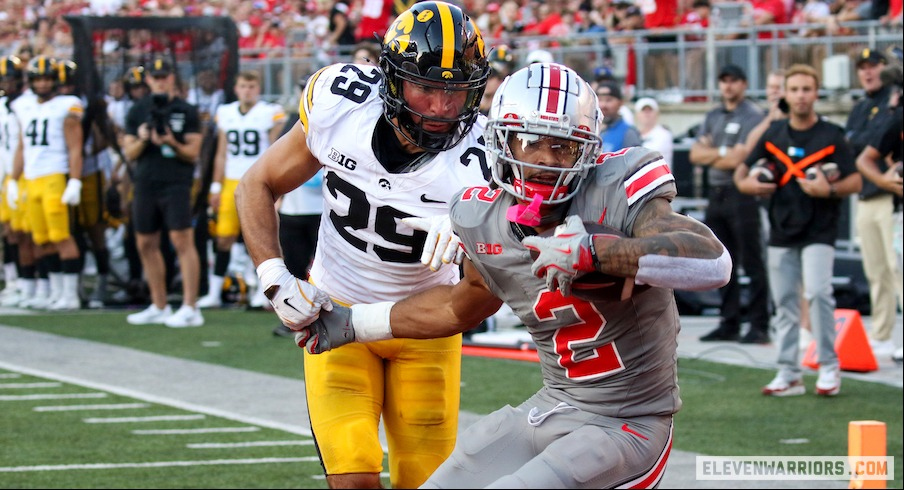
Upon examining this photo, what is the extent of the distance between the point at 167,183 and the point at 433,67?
23.2ft

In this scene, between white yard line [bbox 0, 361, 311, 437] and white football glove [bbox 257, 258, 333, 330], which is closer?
white football glove [bbox 257, 258, 333, 330]

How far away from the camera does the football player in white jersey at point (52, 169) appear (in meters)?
11.9

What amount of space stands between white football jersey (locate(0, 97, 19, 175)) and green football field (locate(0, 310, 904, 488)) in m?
4.08

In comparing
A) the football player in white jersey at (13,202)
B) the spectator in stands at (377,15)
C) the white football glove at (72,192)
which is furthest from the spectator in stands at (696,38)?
the football player in white jersey at (13,202)

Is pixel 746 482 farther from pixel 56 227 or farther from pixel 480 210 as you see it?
pixel 56 227

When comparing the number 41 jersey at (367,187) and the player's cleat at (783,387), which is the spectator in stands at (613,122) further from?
the number 41 jersey at (367,187)

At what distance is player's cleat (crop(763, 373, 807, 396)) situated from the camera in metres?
8.18

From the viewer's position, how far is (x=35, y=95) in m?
12.2

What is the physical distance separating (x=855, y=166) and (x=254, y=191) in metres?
4.87

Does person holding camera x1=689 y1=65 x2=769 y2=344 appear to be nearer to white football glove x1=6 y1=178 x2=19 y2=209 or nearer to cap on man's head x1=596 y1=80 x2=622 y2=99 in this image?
cap on man's head x1=596 y1=80 x2=622 y2=99

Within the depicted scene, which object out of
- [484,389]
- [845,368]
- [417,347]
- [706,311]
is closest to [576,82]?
[417,347]

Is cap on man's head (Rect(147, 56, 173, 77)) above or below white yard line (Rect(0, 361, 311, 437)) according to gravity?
above

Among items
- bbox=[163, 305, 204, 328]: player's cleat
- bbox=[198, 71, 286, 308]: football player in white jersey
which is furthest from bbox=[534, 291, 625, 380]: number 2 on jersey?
bbox=[198, 71, 286, 308]: football player in white jersey

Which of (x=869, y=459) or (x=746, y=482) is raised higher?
(x=869, y=459)
